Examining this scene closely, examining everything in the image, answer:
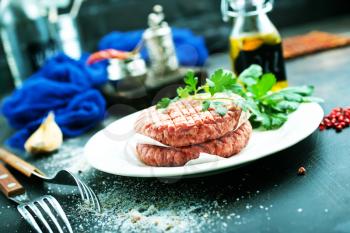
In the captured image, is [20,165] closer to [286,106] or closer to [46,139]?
[46,139]

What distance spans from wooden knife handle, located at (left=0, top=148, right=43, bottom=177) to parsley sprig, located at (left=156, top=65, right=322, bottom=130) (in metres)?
0.30

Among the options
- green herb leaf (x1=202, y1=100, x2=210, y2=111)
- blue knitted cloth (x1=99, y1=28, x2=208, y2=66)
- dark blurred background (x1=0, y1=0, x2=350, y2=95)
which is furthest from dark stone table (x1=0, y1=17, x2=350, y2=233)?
dark blurred background (x1=0, y1=0, x2=350, y2=95)

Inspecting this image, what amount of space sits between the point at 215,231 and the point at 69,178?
330 mm

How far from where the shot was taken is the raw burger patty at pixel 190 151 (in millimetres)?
756

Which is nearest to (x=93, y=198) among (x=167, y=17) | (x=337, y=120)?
(x=337, y=120)

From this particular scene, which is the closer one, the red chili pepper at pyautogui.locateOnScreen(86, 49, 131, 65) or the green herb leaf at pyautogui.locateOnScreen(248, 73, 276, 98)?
the green herb leaf at pyautogui.locateOnScreen(248, 73, 276, 98)

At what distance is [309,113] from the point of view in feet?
2.85

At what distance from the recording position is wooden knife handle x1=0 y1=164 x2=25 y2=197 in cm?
84

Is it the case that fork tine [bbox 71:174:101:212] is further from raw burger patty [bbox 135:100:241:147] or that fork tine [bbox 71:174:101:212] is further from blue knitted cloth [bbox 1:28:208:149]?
blue knitted cloth [bbox 1:28:208:149]

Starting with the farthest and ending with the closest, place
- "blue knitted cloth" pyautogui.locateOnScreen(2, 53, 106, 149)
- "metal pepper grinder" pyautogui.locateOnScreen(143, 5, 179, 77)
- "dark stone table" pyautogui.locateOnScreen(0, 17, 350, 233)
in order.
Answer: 1. "metal pepper grinder" pyautogui.locateOnScreen(143, 5, 179, 77)
2. "blue knitted cloth" pyautogui.locateOnScreen(2, 53, 106, 149)
3. "dark stone table" pyautogui.locateOnScreen(0, 17, 350, 233)

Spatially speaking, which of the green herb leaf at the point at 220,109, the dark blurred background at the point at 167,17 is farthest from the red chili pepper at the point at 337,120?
the dark blurred background at the point at 167,17

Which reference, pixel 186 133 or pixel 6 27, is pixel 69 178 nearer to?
pixel 186 133

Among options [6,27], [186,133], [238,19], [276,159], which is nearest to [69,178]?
[186,133]

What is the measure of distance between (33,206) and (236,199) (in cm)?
33
